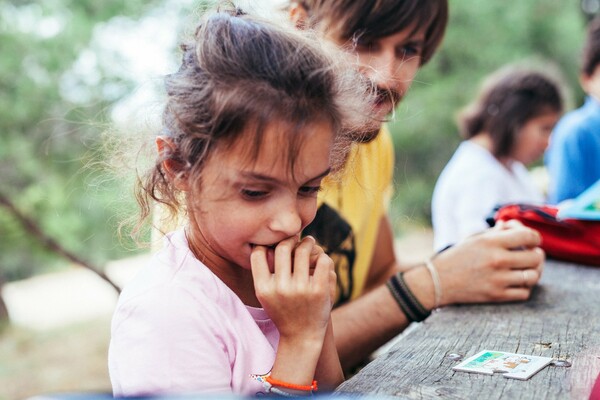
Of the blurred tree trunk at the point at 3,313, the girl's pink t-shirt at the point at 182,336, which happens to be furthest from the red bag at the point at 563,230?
the blurred tree trunk at the point at 3,313

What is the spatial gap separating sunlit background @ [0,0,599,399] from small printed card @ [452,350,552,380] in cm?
56

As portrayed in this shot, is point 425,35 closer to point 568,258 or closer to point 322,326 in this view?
point 568,258

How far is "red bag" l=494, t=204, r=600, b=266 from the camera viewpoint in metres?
1.91

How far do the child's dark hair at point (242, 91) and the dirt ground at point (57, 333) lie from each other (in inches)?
112

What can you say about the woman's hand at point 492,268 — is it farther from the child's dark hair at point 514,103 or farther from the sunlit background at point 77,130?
the child's dark hair at point 514,103

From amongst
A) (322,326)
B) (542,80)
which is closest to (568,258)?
(322,326)

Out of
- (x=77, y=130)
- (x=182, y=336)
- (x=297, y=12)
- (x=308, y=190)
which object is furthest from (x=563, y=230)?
(x=77, y=130)

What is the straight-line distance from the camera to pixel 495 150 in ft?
12.0

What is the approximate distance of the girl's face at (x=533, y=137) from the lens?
12.2 ft

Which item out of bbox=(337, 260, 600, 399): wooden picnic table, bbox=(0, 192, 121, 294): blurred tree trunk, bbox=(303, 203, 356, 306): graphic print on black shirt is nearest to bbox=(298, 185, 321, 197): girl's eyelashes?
bbox=(337, 260, 600, 399): wooden picnic table

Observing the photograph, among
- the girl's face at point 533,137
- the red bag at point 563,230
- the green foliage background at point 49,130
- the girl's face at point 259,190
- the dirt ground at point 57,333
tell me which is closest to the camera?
the girl's face at point 259,190

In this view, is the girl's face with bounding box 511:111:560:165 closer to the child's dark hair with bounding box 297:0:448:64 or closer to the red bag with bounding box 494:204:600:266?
the red bag with bounding box 494:204:600:266

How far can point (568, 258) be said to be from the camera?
200cm

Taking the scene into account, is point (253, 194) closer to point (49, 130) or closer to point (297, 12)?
point (297, 12)
